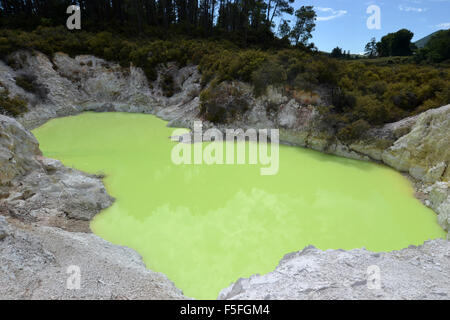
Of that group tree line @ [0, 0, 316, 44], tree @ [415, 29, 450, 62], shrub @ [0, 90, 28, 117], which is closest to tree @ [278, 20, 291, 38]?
tree line @ [0, 0, 316, 44]

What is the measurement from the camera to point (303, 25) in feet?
91.9

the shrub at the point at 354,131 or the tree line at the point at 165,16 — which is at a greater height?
the tree line at the point at 165,16

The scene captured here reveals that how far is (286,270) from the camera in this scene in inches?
187

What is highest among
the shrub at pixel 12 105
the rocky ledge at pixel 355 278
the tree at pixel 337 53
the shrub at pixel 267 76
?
the tree at pixel 337 53

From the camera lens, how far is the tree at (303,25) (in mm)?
27047

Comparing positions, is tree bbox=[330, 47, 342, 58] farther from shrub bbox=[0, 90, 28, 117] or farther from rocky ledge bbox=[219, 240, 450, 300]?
rocky ledge bbox=[219, 240, 450, 300]

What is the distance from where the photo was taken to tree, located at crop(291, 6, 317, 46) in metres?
27.0

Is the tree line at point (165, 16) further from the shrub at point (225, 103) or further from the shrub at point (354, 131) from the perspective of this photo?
the shrub at point (354, 131)

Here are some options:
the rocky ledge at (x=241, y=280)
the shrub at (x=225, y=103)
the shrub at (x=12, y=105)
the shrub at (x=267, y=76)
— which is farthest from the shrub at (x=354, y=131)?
the shrub at (x=12, y=105)

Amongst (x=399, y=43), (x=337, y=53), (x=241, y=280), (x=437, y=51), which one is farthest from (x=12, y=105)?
(x=399, y=43)

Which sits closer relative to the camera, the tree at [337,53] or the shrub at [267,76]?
the shrub at [267,76]

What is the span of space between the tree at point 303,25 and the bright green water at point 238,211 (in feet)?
69.8

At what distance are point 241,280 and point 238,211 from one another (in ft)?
10.5

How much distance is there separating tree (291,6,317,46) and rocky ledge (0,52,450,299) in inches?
678
